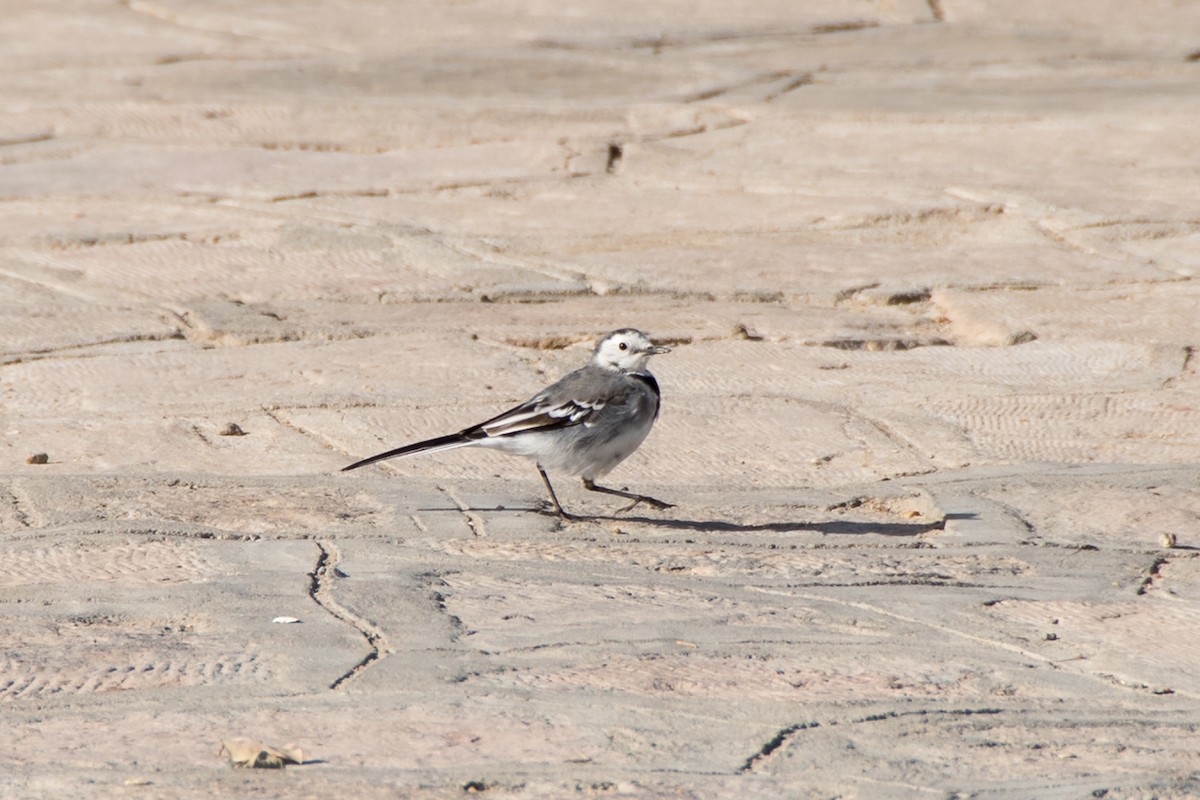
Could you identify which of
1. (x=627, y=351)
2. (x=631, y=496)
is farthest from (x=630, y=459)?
(x=631, y=496)

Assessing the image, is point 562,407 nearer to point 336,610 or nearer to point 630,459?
point 630,459

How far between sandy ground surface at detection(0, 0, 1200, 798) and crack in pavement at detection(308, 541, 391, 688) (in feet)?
0.05

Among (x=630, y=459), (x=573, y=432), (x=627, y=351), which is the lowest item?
(x=630, y=459)

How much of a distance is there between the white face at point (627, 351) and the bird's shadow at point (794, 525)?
Result: 2.11ft

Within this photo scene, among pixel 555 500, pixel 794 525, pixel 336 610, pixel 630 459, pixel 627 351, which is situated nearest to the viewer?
pixel 336 610

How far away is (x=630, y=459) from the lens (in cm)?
614

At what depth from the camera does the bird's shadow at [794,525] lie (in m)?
5.25

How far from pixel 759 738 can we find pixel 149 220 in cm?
648

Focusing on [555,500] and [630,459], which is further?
[630,459]

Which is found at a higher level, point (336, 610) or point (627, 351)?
point (627, 351)

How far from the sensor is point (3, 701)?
11.8 feet

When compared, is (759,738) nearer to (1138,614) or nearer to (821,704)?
(821,704)

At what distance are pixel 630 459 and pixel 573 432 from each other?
2.20 feet

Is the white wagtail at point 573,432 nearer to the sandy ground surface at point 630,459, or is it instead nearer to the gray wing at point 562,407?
the gray wing at point 562,407
